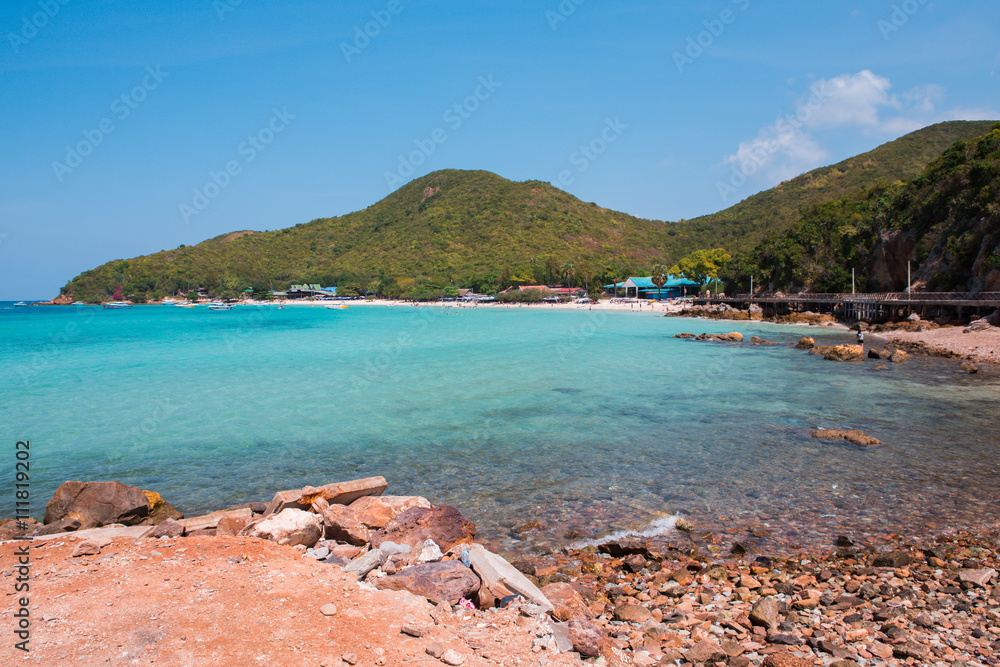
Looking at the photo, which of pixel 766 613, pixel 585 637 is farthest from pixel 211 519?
pixel 766 613

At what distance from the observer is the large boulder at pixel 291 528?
22.4 feet

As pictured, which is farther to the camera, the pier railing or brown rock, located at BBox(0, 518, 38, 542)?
the pier railing

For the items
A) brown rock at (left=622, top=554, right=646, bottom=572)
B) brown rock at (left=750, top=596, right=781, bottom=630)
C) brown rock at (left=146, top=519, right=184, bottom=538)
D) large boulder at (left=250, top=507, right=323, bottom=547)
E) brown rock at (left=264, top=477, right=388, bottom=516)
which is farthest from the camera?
brown rock at (left=264, top=477, right=388, bottom=516)

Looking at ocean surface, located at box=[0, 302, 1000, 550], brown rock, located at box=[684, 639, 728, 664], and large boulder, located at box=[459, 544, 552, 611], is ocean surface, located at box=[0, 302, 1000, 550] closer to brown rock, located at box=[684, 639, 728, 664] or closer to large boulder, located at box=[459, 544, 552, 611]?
large boulder, located at box=[459, 544, 552, 611]

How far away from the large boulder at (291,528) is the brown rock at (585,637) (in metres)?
3.57

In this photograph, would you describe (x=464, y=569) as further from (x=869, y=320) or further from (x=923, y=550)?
(x=869, y=320)

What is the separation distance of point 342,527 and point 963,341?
3533cm

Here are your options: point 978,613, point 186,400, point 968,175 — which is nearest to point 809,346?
point 968,175

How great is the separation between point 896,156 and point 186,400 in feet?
446

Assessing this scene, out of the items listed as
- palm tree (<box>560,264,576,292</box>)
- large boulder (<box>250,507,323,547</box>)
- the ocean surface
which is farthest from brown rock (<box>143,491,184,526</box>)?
palm tree (<box>560,264,576,292</box>)

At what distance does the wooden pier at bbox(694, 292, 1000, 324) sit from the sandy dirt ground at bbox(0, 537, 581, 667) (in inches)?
1539

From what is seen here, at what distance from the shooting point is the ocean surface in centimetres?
874

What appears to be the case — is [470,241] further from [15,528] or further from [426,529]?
[426,529]

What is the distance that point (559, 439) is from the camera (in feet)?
43.9
